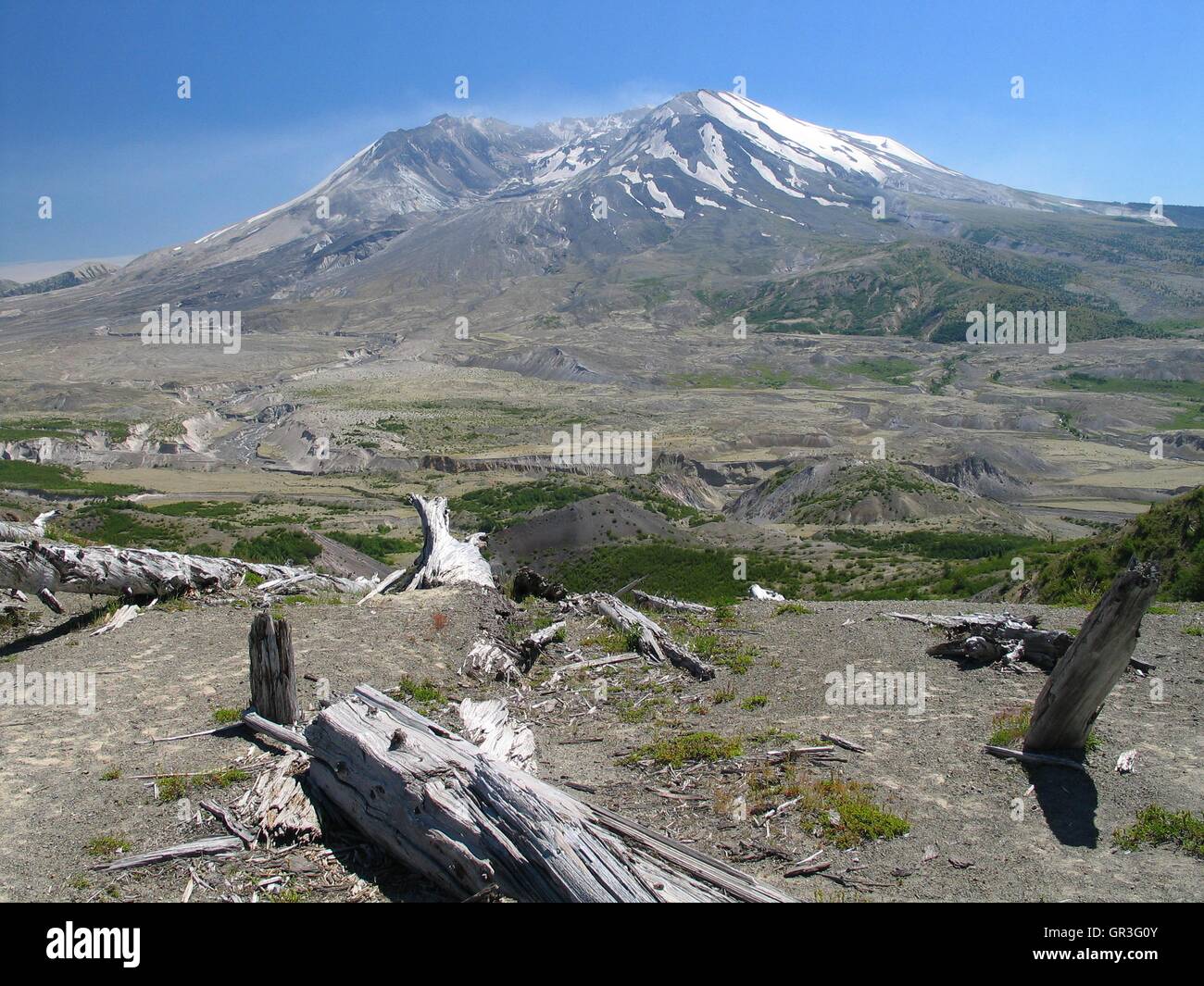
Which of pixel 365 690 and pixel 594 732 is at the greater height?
pixel 365 690

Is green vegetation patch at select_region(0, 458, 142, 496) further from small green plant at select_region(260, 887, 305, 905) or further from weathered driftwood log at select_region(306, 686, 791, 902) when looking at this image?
small green plant at select_region(260, 887, 305, 905)

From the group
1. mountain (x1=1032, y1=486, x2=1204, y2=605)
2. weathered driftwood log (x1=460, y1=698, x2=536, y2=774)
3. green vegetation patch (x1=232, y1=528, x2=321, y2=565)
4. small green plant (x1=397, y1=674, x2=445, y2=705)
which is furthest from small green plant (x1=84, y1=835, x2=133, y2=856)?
green vegetation patch (x1=232, y1=528, x2=321, y2=565)

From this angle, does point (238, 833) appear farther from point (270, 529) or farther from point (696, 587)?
point (270, 529)

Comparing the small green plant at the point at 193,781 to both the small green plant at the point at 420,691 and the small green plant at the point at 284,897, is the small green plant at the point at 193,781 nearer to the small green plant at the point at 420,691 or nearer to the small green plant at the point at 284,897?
the small green plant at the point at 284,897
